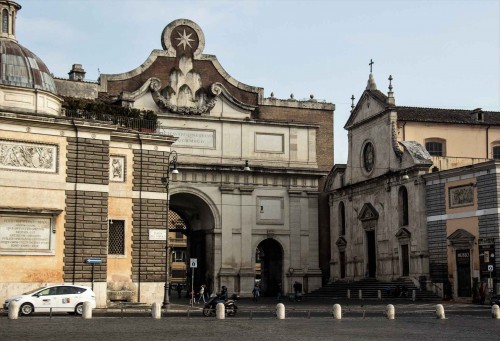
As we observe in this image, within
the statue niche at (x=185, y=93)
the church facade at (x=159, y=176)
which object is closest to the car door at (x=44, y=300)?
the church facade at (x=159, y=176)

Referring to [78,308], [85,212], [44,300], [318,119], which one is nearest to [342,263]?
[318,119]

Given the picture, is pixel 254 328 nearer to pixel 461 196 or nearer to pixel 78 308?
pixel 78 308

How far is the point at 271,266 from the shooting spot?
198 feet

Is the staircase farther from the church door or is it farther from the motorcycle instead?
the motorcycle

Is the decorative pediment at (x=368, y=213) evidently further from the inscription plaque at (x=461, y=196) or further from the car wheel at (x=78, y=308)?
the car wheel at (x=78, y=308)

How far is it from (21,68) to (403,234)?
82.2ft

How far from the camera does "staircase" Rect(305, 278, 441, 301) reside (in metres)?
49.5

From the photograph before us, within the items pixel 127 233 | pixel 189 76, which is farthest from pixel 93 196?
pixel 189 76

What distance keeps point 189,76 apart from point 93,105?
1606 cm

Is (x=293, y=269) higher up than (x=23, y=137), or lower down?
lower down

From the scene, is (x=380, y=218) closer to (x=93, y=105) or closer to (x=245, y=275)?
(x=245, y=275)

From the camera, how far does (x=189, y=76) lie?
56438 mm

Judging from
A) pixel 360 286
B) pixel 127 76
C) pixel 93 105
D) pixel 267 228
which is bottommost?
pixel 360 286

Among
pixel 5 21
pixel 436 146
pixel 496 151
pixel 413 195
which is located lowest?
pixel 413 195
